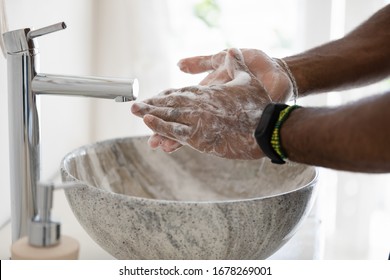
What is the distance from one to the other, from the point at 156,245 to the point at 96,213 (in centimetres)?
8

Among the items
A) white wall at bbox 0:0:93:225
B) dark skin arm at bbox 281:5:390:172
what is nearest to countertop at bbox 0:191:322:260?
white wall at bbox 0:0:93:225

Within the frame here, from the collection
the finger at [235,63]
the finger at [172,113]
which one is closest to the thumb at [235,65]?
the finger at [235,63]

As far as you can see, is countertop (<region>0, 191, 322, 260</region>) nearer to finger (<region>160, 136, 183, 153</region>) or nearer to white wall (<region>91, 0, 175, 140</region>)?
finger (<region>160, 136, 183, 153</region>)

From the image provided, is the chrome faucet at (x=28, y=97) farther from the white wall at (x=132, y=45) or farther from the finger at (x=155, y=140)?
the white wall at (x=132, y=45)

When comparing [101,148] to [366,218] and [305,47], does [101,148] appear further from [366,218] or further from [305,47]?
[366,218]

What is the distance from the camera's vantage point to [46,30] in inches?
30.8

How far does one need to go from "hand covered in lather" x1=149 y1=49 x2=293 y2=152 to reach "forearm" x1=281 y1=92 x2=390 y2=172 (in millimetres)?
210

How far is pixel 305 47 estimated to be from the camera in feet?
5.38

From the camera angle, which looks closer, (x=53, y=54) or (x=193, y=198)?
(x=193, y=198)

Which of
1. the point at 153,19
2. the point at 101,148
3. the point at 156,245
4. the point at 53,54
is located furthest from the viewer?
the point at 153,19

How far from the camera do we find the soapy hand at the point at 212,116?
0.84 m

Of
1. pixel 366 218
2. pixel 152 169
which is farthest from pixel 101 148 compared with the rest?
pixel 366 218

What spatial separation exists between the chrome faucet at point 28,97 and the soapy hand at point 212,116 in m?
0.07

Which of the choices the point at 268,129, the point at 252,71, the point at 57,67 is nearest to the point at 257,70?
the point at 252,71
